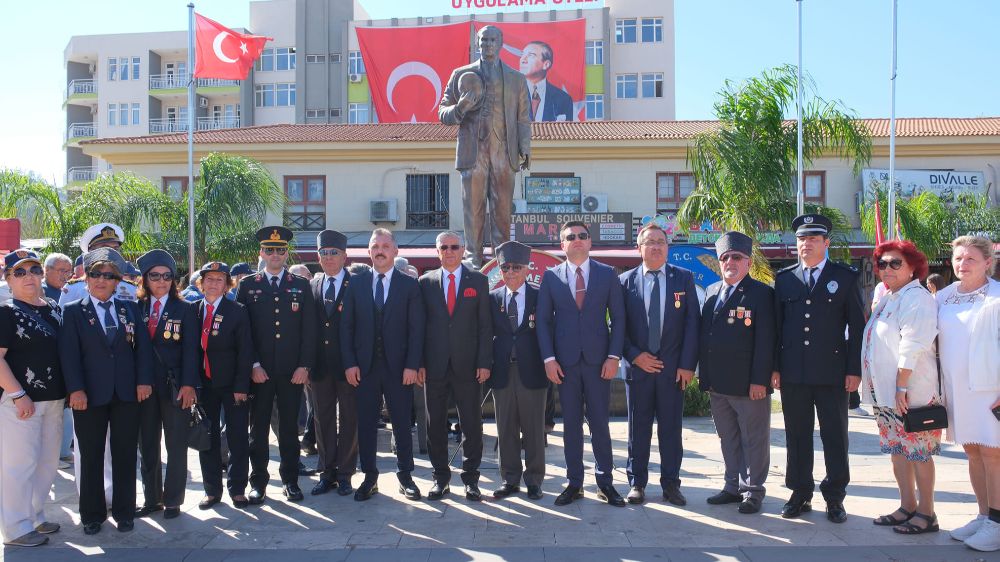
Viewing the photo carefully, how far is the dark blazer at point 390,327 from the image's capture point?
20.2ft

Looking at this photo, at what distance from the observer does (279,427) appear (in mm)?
6230

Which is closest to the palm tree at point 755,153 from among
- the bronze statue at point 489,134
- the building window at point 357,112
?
the bronze statue at point 489,134

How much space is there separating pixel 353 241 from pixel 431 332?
19.7m

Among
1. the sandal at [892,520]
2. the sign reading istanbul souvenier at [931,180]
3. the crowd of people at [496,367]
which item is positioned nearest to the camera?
the crowd of people at [496,367]

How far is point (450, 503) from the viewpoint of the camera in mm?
6070

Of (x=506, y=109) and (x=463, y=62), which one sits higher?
(x=463, y=62)

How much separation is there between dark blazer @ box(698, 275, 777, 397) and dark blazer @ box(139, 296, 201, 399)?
12.5 ft

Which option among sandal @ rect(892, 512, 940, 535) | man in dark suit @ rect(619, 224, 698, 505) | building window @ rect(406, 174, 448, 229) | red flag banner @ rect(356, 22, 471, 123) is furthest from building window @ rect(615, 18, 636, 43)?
sandal @ rect(892, 512, 940, 535)

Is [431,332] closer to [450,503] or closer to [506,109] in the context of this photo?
[450,503]

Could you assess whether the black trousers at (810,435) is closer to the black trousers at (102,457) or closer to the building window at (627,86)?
the black trousers at (102,457)

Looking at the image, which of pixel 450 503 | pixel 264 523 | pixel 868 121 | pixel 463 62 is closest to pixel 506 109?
pixel 450 503

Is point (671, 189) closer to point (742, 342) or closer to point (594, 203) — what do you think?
point (594, 203)

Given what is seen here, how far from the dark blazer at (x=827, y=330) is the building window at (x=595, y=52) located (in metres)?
39.0

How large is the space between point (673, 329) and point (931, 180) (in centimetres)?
2255
